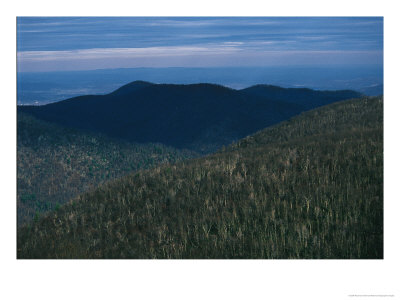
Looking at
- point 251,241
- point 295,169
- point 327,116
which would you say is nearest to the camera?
point 251,241

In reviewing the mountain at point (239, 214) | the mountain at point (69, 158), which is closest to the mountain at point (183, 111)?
the mountain at point (69, 158)

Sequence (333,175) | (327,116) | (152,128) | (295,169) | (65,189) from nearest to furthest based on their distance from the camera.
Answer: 1. (333,175)
2. (295,169)
3. (65,189)
4. (327,116)
5. (152,128)

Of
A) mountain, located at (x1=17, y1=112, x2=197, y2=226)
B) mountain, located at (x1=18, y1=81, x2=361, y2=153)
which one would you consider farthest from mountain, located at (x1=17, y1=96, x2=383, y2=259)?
mountain, located at (x1=18, y1=81, x2=361, y2=153)

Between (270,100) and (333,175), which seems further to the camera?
(270,100)
